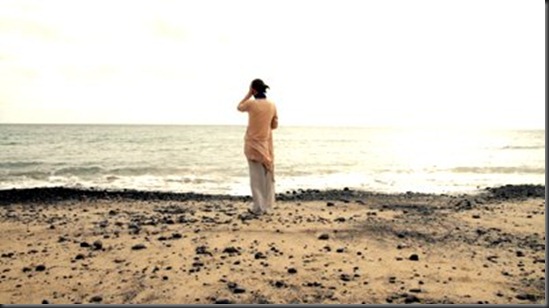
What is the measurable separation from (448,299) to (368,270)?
1.20m

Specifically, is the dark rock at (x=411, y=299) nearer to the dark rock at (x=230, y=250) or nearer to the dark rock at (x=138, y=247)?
the dark rock at (x=230, y=250)

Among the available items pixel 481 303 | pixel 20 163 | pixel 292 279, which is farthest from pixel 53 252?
pixel 20 163

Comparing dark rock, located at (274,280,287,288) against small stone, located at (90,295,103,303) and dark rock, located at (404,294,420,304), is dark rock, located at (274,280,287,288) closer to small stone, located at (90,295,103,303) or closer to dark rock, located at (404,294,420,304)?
dark rock, located at (404,294,420,304)

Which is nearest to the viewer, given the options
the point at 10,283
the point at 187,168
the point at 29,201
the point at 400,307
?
the point at 400,307

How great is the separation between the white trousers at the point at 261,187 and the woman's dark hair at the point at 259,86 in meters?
1.40

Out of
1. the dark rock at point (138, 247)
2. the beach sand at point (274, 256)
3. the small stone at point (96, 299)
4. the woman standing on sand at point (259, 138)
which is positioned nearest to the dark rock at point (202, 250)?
the beach sand at point (274, 256)

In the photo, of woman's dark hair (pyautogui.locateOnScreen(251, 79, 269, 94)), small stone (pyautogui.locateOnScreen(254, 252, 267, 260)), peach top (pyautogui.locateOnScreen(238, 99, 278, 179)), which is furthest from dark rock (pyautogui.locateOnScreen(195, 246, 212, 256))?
woman's dark hair (pyautogui.locateOnScreen(251, 79, 269, 94))

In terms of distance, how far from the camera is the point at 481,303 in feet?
16.2

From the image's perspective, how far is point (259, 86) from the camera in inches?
375

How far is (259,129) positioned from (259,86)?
84 centimetres

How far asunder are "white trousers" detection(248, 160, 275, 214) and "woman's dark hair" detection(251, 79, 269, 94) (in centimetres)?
140

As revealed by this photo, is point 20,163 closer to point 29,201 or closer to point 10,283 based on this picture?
point 29,201

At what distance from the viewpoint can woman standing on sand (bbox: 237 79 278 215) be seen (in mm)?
9539

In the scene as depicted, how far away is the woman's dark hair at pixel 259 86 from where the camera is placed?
947cm
